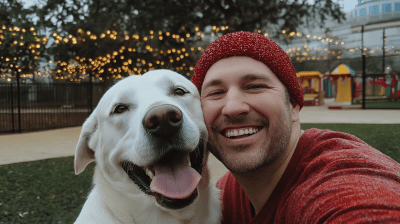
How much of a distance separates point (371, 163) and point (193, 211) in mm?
1203

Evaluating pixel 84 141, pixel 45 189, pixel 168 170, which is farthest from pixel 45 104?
pixel 168 170

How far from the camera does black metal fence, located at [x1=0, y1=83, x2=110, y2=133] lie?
11.4 m

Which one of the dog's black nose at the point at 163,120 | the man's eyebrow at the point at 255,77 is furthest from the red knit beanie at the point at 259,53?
the dog's black nose at the point at 163,120

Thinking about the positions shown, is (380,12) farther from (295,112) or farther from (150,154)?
(150,154)

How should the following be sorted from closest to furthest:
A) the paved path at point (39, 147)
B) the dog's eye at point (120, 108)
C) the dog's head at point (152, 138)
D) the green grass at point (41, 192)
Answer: the dog's head at point (152, 138) → the dog's eye at point (120, 108) → the green grass at point (41, 192) → the paved path at point (39, 147)

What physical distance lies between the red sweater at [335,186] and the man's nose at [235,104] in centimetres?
43

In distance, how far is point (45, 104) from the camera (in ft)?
43.7

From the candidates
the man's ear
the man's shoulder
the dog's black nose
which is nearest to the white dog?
the dog's black nose

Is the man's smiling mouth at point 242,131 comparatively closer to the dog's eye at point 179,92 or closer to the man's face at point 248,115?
the man's face at point 248,115

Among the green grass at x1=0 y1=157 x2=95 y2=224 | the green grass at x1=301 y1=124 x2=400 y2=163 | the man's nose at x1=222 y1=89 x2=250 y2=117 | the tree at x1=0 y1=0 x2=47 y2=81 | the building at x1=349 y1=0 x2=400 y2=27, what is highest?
the building at x1=349 y1=0 x2=400 y2=27

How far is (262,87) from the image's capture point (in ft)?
6.30

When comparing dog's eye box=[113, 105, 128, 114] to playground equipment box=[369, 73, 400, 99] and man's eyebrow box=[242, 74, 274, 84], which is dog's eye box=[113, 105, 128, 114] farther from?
playground equipment box=[369, 73, 400, 99]

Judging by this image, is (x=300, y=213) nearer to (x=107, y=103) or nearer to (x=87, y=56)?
(x=107, y=103)

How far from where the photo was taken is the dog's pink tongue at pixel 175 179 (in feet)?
5.95
